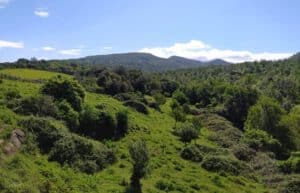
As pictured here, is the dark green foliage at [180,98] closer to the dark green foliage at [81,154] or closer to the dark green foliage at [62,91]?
the dark green foliage at [62,91]

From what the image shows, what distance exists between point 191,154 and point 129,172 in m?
A: 15.5

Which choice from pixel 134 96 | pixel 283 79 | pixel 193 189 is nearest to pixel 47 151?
pixel 193 189

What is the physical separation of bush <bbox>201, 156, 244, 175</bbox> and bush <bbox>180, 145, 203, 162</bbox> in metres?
1.28

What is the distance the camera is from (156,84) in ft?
398

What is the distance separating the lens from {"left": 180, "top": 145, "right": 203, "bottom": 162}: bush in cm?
6106

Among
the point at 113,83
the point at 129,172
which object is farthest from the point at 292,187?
the point at 113,83

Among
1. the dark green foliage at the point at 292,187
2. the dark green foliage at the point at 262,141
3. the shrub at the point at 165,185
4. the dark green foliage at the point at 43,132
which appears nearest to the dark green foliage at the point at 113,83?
the dark green foliage at the point at 262,141

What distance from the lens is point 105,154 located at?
50.6 m

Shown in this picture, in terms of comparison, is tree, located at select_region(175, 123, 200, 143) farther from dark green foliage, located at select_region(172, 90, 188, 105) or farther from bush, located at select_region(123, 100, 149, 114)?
dark green foliage, located at select_region(172, 90, 188, 105)

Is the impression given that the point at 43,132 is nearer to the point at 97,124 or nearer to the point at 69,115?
the point at 69,115

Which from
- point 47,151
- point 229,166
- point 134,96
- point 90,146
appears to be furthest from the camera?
point 134,96

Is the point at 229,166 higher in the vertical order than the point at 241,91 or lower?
lower

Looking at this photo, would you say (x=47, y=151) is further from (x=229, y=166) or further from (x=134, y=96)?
(x=134, y=96)

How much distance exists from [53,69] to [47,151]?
3138 inches
